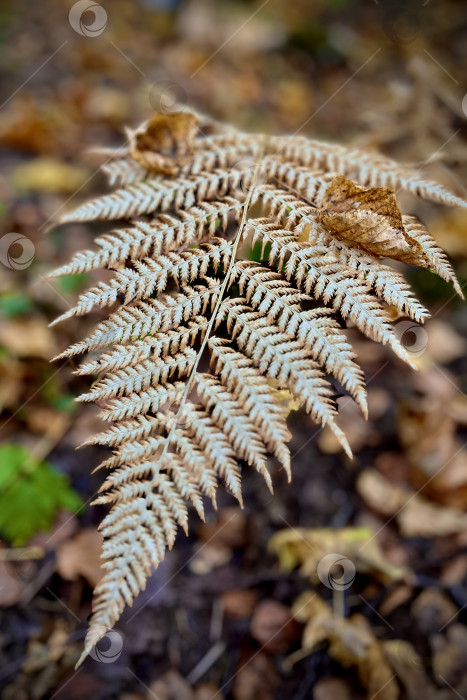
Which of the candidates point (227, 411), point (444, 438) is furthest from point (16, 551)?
point (444, 438)

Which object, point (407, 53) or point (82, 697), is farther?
point (407, 53)

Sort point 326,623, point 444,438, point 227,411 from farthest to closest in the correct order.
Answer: point 444,438
point 326,623
point 227,411

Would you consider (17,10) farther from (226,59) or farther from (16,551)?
(16,551)

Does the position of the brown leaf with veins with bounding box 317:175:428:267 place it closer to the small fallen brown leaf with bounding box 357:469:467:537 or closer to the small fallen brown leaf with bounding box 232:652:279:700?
the small fallen brown leaf with bounding box 357:469:467:537

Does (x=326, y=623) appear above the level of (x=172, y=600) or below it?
above

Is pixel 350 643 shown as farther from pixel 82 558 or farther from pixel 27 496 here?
pixel 27 496

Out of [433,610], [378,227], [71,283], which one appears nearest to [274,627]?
[433,610]
